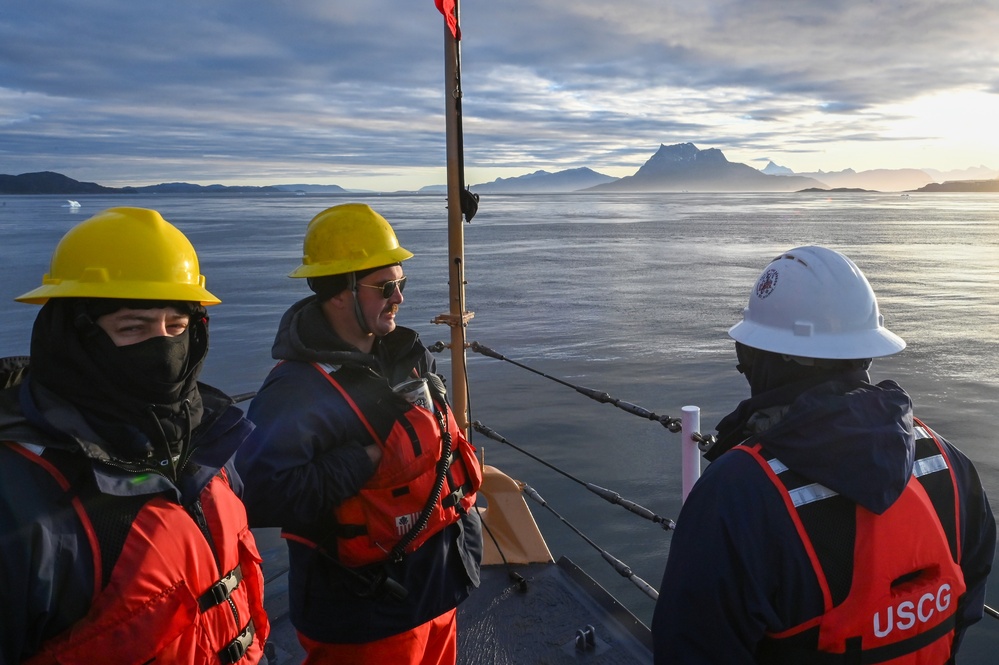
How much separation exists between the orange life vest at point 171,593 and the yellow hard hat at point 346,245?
0.87 metres

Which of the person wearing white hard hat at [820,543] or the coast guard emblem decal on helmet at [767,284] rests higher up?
the coast guard emblem decal on helmet at [767,284]

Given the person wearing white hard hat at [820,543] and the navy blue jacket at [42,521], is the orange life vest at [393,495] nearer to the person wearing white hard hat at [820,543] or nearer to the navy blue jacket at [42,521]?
the navy blue jacket at [42,521]

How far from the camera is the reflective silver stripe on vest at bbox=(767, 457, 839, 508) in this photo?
57.6 inches

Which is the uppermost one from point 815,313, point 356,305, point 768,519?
point 815,313

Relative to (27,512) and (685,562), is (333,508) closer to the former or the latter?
(27,512)

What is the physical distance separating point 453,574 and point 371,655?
36 cm

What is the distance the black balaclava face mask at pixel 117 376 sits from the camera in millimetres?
1537

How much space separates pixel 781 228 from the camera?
5562 cm

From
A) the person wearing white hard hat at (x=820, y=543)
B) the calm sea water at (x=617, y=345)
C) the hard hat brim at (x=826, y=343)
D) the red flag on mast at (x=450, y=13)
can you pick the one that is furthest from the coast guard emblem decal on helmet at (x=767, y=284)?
the calm sea water at (x=617, y=345)

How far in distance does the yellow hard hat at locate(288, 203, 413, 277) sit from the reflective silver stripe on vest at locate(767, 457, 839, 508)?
4.90 feet

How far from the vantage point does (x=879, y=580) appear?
1.47m

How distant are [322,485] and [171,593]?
61 centimetres

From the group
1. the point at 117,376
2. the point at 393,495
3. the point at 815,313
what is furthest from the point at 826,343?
the point at 117,376

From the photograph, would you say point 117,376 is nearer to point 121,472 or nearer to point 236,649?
point 121,472
